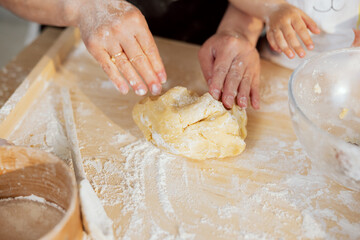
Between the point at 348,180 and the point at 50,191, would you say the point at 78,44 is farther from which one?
the point at 348,180

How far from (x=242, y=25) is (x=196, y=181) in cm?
59

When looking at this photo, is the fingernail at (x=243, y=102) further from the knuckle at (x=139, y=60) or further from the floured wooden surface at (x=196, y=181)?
the knuckle at (x=139, y=60)

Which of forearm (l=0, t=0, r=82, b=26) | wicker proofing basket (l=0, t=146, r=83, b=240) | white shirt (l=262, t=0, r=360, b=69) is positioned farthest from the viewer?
white shirt (l=262, t=0, r=360, b=69)

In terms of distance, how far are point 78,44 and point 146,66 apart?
1.52 ft

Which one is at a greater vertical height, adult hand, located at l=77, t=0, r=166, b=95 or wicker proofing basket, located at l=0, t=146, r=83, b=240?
adult hand, located at l=77, t=0, r=166, b=95

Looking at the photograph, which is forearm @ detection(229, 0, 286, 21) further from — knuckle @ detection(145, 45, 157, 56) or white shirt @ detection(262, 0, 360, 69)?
knuckle @ detection(145, 45, 157, 56)

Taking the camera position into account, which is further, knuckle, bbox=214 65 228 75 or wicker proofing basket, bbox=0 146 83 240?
knuckle, bbox=214 65 228 75

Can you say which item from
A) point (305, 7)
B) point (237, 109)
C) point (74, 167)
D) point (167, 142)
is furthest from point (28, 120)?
point (305, 7)

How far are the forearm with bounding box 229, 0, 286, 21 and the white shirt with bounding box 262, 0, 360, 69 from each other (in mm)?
107

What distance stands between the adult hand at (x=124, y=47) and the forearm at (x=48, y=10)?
0.08 m

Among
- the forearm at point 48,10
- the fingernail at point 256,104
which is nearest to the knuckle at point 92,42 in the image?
the forearm at point 48,10

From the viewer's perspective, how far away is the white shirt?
982 millimetres

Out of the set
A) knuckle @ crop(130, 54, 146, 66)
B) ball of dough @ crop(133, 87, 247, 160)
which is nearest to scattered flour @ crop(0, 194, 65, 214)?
ball of dough @ crop(133, 87, 247, 160)

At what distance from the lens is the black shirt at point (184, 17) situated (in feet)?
4.18
